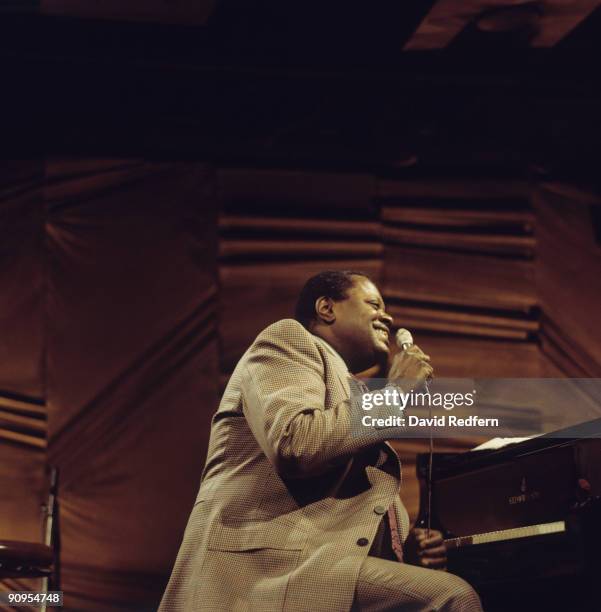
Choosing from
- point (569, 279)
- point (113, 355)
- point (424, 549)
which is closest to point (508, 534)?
point (424, 549)

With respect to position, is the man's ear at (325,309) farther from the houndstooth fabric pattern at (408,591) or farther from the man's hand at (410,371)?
the houndstooth fabric pattern at (408,591)

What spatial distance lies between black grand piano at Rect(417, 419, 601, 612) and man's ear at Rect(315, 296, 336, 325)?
65 cm

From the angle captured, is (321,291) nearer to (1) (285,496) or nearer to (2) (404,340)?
(2) (404,340)

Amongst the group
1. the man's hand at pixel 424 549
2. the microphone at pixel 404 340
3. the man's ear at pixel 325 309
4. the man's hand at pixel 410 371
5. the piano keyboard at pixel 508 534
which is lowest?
the man's hand at pixel 424 549

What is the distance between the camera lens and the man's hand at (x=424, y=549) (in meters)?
2.71

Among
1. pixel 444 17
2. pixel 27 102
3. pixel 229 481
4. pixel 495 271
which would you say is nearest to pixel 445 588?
pixel 229 481

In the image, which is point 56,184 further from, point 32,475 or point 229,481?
point 229,481

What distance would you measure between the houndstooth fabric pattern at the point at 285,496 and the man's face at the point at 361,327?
0.27 metres

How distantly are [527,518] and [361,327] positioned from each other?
720 mm

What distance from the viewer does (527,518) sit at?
9.67 ft

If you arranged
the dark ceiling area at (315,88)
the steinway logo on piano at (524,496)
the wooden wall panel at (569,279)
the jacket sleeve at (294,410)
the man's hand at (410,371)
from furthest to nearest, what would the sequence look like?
the wooden wall panel at (569,279)
the dark ceiling area at (315,88)
the steinway logo on piano at (524,496)
the man's hand at (410,371)
the jacket sleeve at (294,410)

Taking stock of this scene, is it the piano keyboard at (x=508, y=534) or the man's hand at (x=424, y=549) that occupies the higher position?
the piano keyboard at (x=508, y=534)

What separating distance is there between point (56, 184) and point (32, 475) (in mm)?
1375

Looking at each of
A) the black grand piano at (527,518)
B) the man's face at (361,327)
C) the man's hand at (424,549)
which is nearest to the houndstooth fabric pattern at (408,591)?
the man's hand at (424,549)
